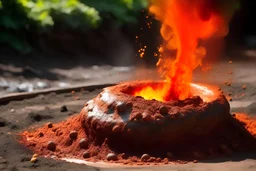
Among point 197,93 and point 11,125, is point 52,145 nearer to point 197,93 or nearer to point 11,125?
point 11,125

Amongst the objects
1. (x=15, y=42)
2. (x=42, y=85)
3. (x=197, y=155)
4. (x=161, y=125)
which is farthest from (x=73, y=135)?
(x=15, y=42)

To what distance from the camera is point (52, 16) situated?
46.5ft

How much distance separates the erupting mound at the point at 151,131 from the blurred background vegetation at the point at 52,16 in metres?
6.69

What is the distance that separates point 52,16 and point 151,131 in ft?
28.7

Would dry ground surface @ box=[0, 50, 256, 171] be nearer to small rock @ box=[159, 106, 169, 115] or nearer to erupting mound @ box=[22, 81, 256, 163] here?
erupting mound @ box=[22, 81, 256, 163]

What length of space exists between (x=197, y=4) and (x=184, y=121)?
1.60 m

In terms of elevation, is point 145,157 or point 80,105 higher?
point 80,105

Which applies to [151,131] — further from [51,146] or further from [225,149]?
[51,146]

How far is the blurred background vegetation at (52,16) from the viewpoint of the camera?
13.0 m

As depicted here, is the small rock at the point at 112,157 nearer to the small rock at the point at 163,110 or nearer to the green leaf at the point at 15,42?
the small rock at the point at 163,110

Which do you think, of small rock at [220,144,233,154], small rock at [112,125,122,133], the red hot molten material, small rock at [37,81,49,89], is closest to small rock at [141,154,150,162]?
the red hot molten material

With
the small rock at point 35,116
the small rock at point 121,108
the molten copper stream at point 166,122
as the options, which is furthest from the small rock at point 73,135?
the small rock at point 35,116

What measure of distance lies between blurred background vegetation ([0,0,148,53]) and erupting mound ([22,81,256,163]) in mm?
6689

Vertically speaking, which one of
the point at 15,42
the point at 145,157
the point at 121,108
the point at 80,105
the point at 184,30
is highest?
the point at 15,42
